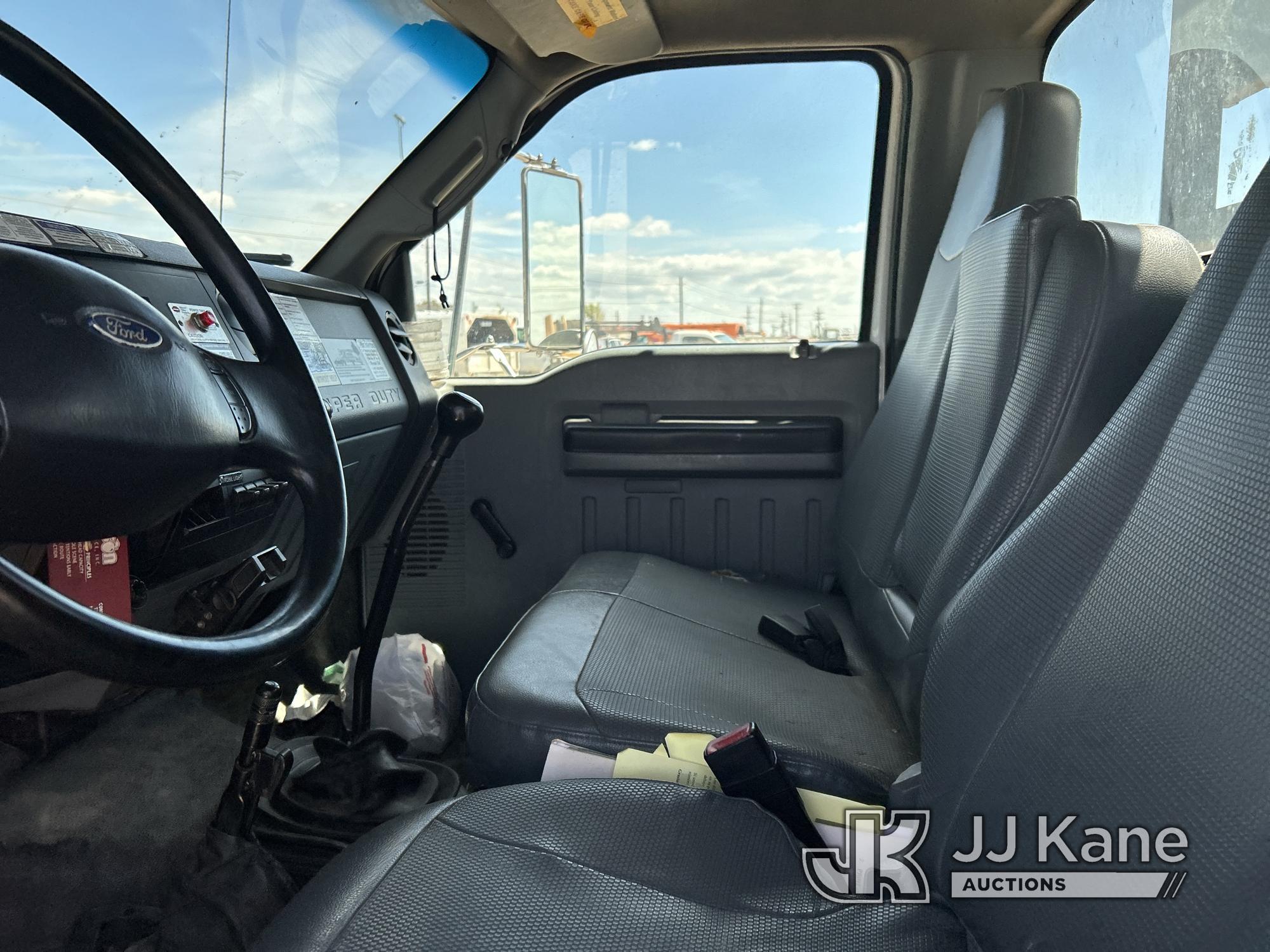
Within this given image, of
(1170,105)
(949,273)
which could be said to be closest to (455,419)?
(949,273)

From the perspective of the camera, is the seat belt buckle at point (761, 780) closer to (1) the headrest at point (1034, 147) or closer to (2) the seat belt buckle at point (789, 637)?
(2) the seat belt buckle at point (789, 637)

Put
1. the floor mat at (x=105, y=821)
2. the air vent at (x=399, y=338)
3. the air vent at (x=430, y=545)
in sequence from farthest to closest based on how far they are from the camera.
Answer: the air vent at (x=430, y=545)
the air vent at (x=399, y=338)
the floor mat at (x=105, y=821)

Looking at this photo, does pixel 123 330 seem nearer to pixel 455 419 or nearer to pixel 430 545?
pixel 455 419

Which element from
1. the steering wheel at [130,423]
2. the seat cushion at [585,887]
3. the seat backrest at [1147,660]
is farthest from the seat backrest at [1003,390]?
the steering wheel at [130,423]

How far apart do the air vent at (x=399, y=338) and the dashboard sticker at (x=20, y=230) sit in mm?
803

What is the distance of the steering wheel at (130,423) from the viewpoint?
0.57 m

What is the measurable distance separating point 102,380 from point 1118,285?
3.24 ft

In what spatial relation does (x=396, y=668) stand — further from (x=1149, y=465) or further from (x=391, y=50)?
(x=1149, y=465)

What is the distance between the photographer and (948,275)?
1627mm

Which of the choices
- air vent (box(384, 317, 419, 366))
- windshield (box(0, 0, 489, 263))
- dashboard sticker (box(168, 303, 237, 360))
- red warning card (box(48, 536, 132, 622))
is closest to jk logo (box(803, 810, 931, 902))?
red warning card (box(48, 536, 132, 622))

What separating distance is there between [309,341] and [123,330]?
800 millimetres

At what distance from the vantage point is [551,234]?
2105 millimetres

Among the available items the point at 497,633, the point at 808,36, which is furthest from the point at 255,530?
the point at 808,36

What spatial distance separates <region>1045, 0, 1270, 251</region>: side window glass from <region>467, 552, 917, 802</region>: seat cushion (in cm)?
79
